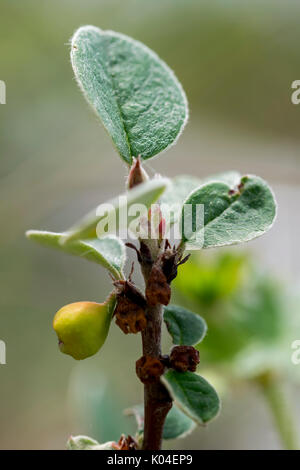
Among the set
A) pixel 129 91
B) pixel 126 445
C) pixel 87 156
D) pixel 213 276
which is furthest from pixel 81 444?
pixel 87 156

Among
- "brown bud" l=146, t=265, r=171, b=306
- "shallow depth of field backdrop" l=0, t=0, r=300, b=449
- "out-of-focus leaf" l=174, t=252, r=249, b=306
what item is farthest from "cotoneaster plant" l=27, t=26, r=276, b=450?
"shallow depth of field backdrop" l=0, t=0, r=300, b=449

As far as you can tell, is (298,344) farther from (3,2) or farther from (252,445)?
(3,2)

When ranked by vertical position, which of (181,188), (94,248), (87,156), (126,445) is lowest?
(126,445)

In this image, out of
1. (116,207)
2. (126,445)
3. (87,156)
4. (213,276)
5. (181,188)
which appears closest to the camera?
(116,207)

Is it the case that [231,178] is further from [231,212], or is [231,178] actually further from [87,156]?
[87,156]

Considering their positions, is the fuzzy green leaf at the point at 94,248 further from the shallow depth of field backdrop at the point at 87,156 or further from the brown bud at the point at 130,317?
the shallow depth of field backdrop at the point at 87,156

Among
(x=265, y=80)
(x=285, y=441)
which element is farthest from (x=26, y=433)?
(x=265, y=80)

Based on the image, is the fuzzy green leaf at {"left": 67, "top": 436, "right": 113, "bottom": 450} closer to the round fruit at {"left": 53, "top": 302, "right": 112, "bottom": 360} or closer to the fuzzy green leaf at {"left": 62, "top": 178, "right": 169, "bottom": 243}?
the round fruit at {"left": 53, "top": 302, "right": 112, "bottom": 360}
